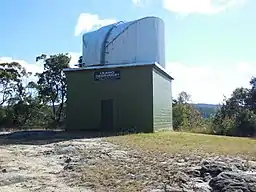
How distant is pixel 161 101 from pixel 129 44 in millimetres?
3590

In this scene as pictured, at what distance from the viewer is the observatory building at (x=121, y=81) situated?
18781mm

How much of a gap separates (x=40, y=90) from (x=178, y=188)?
29.1 meters

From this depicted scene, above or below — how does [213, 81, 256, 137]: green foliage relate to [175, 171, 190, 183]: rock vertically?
above

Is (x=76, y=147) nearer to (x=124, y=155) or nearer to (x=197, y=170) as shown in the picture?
(x=124, y=155)

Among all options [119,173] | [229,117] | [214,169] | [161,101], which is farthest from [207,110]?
[119,173]

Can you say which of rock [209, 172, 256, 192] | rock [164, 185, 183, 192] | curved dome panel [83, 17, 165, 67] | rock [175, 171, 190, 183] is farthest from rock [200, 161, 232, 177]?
curved dome panel [83, 17, 165, 67]

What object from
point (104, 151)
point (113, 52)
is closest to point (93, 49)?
point (113, 52)

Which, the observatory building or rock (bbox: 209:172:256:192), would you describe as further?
the observatory building

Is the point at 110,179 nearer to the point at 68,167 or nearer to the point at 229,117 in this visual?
the point at 68,167

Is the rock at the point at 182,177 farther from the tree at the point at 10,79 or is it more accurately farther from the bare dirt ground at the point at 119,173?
the tree at the point at 10,79

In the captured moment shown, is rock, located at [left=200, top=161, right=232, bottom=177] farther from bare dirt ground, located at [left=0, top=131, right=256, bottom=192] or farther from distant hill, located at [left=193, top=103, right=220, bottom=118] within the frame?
distant hill, located at [left=193, top=103, right=220, bottom=118]

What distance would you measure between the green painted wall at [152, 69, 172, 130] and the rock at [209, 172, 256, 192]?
13110mm

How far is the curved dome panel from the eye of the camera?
2005cm

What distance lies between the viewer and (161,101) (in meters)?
20.8
